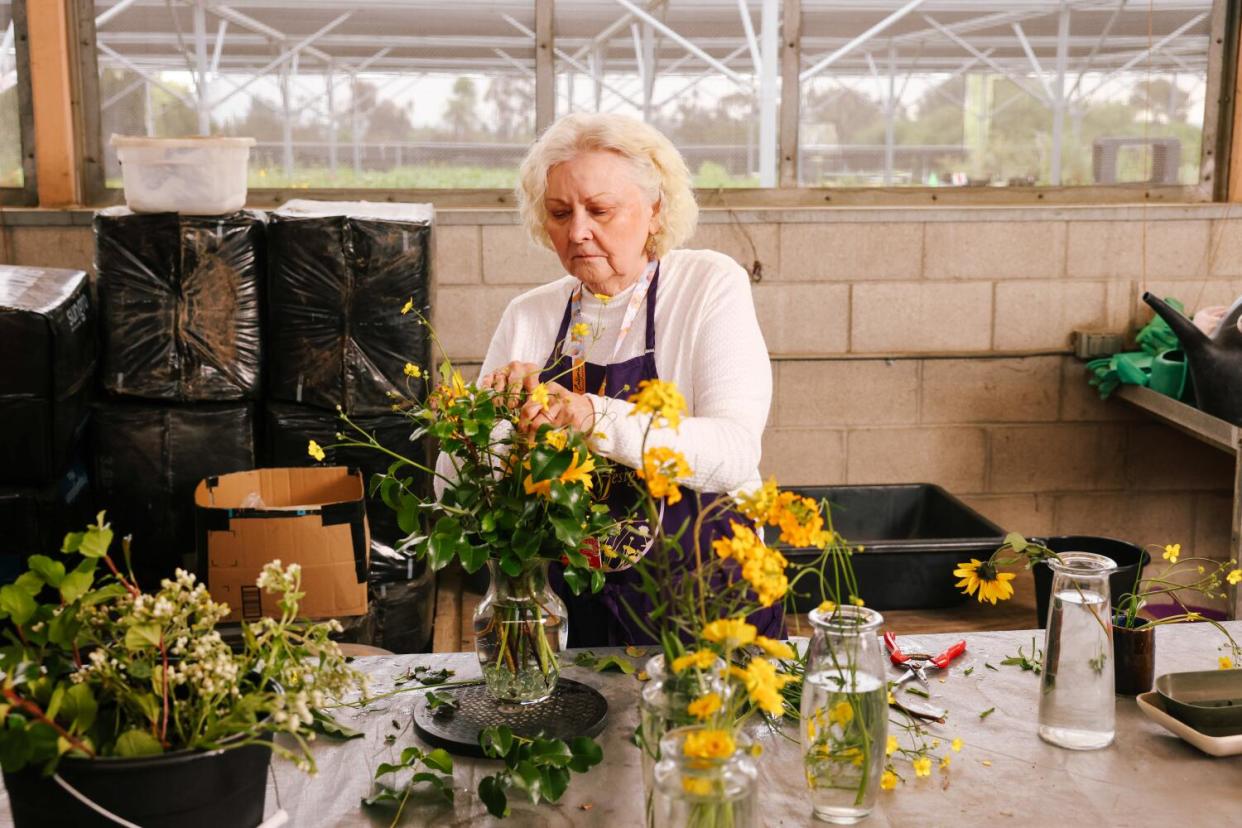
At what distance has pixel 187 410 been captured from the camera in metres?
3.21

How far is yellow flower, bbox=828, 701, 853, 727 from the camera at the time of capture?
1159 millimetres

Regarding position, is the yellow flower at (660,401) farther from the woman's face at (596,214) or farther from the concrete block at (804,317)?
the concrete block at (804,317)

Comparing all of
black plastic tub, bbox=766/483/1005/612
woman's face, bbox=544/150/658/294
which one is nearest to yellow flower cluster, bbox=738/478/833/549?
woman's face, bbox=544/150/658/294

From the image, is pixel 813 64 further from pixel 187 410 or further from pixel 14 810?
pixel 14 810

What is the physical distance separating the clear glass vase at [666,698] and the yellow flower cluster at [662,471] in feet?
0.48

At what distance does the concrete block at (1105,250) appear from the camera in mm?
4023

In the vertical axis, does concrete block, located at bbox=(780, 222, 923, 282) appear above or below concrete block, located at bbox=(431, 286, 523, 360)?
above

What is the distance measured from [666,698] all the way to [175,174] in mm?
2596

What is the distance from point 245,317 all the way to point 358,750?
203cm

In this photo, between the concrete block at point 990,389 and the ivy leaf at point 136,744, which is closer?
the ivy leaf at point 136,744

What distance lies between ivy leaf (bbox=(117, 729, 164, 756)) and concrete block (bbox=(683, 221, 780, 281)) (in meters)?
3.08

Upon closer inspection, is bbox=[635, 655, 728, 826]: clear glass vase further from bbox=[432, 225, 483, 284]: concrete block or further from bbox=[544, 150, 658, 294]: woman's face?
bbox=[432, 225, 483, 284]: concrete block

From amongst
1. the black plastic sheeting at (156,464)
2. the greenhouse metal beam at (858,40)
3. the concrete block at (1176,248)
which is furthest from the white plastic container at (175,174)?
the concrete block at (1176,248)

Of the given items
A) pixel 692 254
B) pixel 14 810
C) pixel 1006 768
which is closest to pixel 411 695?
pixel 14 810
